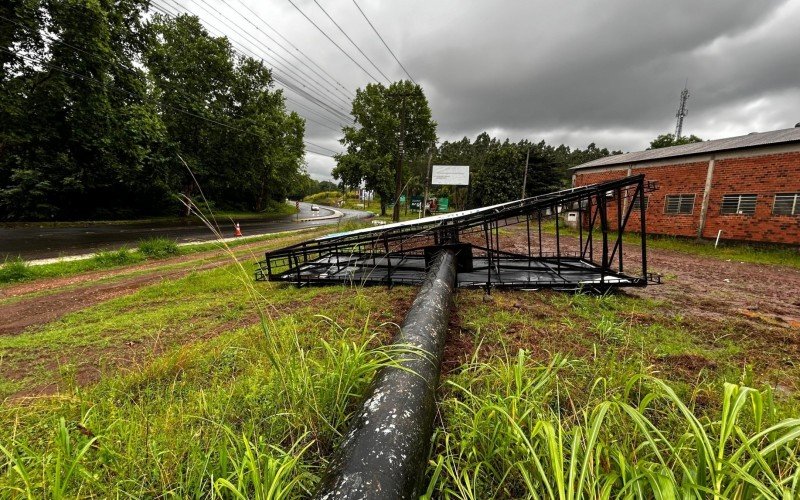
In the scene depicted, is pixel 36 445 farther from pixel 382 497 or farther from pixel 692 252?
pixel 692 252

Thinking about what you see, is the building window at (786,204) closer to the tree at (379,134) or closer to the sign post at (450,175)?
the sign post at (450,175)

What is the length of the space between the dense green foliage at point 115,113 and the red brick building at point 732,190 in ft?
79.7

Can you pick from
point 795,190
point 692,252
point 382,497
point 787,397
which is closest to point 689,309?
point 787,397

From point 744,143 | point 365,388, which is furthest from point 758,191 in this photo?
point 365,388

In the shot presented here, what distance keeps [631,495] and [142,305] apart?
7.20m

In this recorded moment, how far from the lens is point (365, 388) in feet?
6.59

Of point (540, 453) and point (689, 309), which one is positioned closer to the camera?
point (540, 453)

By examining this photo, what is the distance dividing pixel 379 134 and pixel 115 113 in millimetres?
21113

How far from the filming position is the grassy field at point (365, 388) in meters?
1.27

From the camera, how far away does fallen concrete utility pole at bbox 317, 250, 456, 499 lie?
1.22 meters

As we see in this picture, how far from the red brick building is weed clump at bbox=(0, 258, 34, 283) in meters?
21.4

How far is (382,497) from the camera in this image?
1.18 m

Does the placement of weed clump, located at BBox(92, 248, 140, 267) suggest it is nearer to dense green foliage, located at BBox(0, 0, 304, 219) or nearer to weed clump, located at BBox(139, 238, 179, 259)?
weed clump, located at BBox(139, 238, 179, 259)

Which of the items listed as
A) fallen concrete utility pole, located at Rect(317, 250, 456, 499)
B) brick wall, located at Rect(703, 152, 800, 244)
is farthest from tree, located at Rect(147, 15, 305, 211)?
brick wall, located at Rect(703, 152, 800, 244)
